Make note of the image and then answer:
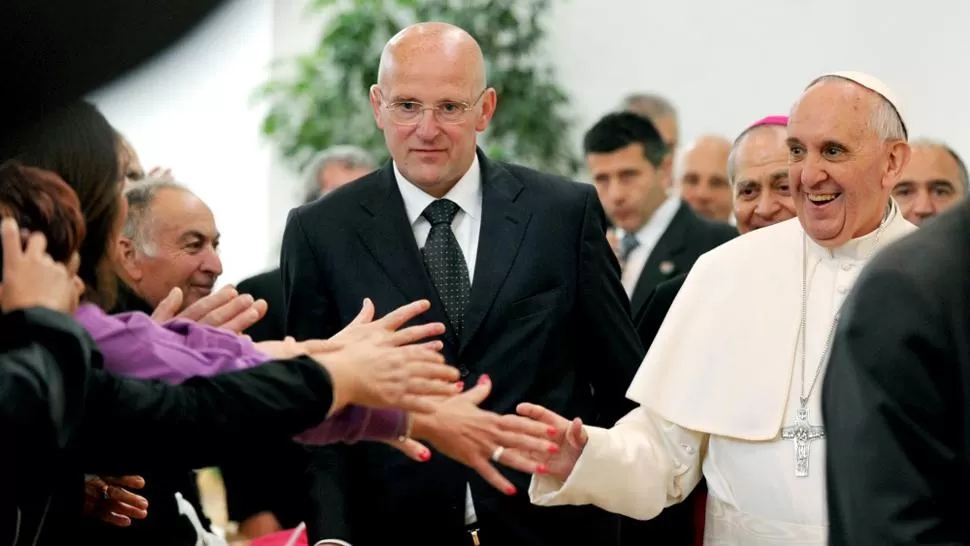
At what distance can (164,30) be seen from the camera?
26.4 feet

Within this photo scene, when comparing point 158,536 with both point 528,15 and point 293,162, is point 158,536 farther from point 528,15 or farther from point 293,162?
point 528,15

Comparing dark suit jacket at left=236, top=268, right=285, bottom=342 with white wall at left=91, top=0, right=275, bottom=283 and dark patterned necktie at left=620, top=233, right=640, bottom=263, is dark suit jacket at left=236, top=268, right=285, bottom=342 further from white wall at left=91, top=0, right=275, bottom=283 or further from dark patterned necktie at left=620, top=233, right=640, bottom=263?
white wall at left=91, top=0, right=275, bottom=283

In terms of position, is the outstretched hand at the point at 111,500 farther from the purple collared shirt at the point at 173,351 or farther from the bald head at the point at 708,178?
the bald head at the point at 708,178

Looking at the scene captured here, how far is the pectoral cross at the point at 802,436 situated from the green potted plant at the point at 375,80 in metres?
5.81

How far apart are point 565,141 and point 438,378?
7.44 m

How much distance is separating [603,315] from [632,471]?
0.48 meters

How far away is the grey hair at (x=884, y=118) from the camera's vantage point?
374cm

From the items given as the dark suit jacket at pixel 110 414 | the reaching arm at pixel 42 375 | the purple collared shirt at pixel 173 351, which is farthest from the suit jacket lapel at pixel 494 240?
the reaching arm at pixel 42 375

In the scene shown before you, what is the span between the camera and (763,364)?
3.72 m

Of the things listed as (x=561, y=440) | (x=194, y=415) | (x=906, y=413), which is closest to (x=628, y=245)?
(x=561, y=440)

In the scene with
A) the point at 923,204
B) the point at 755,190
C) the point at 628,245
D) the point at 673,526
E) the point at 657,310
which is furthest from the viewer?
the point at 628,245

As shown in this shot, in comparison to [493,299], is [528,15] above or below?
above

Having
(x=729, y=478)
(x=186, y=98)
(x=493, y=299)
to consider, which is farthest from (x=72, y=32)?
(x=186, y=98)

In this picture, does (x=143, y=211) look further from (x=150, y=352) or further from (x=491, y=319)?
(x=150, y=352)
